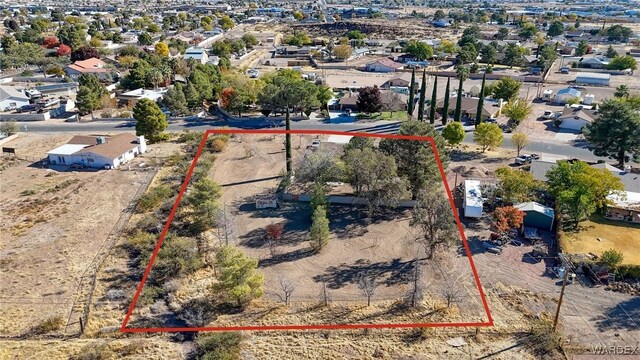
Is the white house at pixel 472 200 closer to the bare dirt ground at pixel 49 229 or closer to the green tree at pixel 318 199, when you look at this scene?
the green tree at pixel 318 199

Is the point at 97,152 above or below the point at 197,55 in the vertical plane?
below

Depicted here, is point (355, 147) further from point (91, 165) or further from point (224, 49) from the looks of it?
point (224, 49)

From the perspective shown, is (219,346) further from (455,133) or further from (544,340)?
(455,133)


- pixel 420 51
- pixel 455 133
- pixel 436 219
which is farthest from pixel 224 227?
pixel 420 51

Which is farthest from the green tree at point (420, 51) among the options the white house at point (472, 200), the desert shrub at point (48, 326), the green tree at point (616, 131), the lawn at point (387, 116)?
the desert shrub at point (48, 326)

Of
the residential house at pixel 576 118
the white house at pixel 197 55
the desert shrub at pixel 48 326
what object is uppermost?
the white house at pixel 197 55

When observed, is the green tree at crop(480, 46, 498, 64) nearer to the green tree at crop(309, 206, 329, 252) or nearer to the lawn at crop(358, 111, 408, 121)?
the lawn at crop(358, 111, 408, 121)

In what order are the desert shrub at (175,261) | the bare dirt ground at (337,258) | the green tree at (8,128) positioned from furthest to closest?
the green tree at (8,128) → the desert shrub at (175,261) → the bare dirt ground at (337,258)

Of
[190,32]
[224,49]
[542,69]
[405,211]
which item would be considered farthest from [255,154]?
[190,32]
